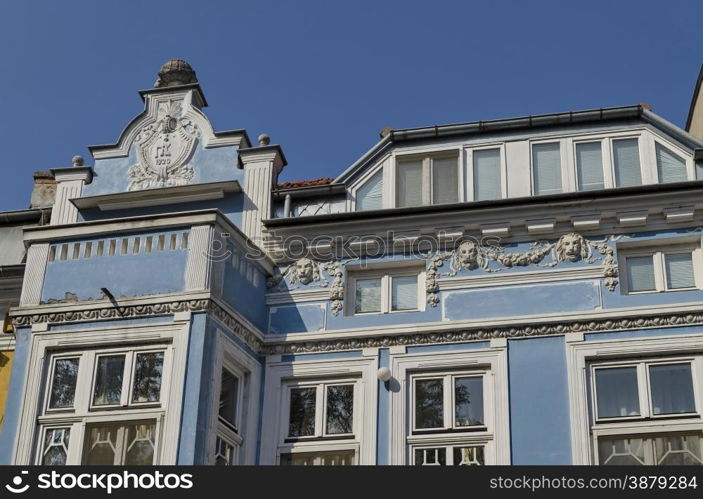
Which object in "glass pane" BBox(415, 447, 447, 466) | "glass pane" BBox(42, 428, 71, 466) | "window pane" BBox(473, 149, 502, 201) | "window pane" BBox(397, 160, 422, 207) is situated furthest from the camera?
"window pane" BBox(397, 160, 422, 207)

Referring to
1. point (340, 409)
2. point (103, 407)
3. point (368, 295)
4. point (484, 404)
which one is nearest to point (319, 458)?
point (340, 409)

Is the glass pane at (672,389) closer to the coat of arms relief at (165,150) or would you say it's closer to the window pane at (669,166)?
the window pane at (669,166)

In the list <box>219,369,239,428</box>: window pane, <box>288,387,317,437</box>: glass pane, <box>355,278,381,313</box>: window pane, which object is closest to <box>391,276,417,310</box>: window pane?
<box>355,278,381,313</box>: window pane

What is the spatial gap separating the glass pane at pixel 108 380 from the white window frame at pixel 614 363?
280 inches

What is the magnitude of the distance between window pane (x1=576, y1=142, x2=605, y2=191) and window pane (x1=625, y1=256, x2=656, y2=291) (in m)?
1.58

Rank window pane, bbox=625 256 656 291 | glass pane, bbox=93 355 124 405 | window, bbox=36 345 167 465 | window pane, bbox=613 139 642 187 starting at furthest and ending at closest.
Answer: window pane, bbox=613 139 642 187, window pane, bbox=625 256 656 291, glass pane, bbox=93 355 124 405, window, bbox=36 345 167 465

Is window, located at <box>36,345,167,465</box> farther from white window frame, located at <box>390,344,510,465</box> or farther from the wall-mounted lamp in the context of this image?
white window frame, located at <box>390,344,510,465</box>

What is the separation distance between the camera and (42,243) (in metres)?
24.4

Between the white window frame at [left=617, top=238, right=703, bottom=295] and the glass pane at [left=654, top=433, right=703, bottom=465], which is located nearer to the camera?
the glass pane at [left=654, top=433, right=703, bottom=465]

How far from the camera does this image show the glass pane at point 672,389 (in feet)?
A: 73.6

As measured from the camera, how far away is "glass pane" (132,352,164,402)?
883 inches

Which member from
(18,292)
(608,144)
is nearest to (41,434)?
(18,292)

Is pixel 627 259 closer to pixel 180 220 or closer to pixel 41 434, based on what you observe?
pixel 180 220

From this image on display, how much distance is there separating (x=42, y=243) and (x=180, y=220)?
8.23 feet
